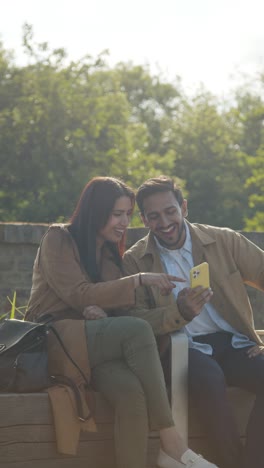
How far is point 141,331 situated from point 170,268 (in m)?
0.83

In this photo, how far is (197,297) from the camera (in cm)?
445

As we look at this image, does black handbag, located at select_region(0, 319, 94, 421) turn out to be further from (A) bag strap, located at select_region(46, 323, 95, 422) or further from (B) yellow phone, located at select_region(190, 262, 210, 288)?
(B) yellow phone, located at select_region(190, 262, 210, 288)

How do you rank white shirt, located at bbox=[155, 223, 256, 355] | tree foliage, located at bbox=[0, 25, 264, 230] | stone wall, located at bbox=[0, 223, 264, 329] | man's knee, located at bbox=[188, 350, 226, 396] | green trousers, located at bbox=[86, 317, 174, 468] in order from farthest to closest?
tree foliage, located at bbox=[0, 25, 264, 230], stone wall, located at bbox=[0, 223, 264, 329], white shirt, located at bbox=[155, 223, 256, 355], man's knee, located at bbox=[188, 350, 226, 396], green trousers, located at bbox=[86, 317, 174, 468]

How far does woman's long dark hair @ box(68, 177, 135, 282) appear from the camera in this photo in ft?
15.2

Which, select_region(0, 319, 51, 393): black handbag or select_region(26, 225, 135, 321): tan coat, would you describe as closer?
select_region(0, 319, 51, 393): black handbag

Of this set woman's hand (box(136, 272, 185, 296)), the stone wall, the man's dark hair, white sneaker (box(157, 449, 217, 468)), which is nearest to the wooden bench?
white sneaker (box(157, 449, 217, 468))

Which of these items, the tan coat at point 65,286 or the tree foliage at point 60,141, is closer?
the tan coat at point 65,286

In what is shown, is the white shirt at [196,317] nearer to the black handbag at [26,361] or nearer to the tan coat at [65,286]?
the tan coat at [65,286]

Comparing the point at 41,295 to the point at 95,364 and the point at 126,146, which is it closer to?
the point at 95,364

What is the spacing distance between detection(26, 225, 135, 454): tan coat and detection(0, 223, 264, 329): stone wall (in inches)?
208

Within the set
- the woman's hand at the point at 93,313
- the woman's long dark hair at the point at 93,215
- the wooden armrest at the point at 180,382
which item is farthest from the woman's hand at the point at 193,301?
the woman's long dark hair at the point at 93,215

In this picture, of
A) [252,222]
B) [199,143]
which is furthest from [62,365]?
[199,143]

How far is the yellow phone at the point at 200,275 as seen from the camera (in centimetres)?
444

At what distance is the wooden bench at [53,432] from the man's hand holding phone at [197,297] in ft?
0.39
